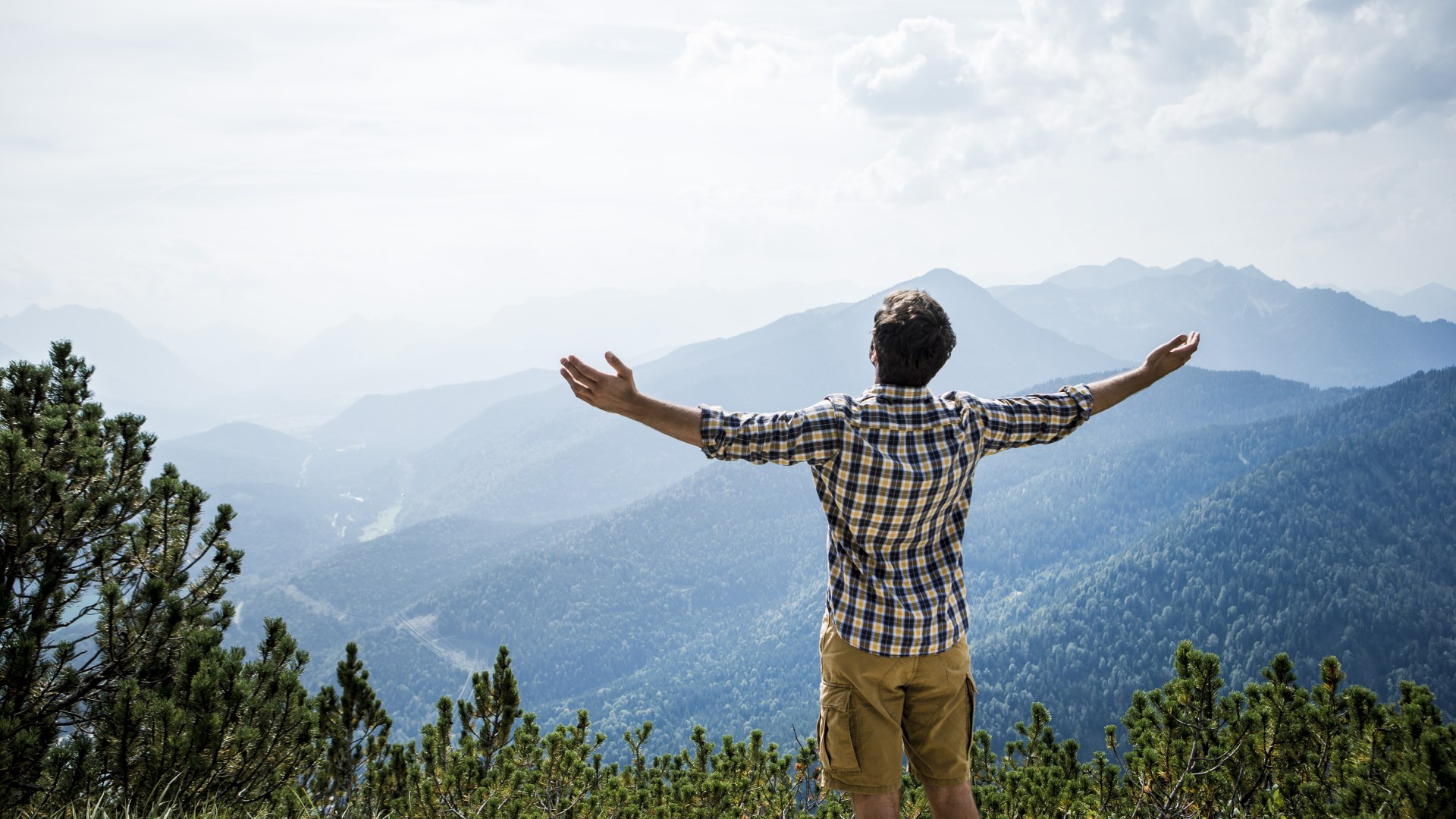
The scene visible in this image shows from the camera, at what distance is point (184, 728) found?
3795 millimetres

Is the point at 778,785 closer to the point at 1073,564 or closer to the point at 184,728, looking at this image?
the point at 184,728

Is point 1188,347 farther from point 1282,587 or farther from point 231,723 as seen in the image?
point 1282,587

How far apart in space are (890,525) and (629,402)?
0.90 meters

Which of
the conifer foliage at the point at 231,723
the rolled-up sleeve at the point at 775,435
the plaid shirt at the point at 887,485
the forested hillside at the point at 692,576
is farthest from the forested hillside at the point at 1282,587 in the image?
the rolled-up sleeve at the point at 775,435

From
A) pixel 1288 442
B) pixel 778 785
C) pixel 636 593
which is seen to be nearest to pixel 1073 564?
pixel 1288 442

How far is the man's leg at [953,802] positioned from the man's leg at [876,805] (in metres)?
0.15

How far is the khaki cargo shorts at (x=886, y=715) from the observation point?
8.13 feet

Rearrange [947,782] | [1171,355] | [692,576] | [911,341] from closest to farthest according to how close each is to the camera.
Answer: [911,341] → [947,782] → [1171,355] → [692,576]

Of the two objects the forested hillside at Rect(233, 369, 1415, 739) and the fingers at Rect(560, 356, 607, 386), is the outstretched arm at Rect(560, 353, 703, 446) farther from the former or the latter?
the forested hillside at Rect(233, 369, 1415, 739)

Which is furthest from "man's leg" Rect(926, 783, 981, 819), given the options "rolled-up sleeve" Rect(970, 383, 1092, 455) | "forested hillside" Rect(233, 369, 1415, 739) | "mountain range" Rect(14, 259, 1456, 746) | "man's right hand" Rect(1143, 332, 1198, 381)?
"forested hillside" Rect(233, 369, 1415, 739)

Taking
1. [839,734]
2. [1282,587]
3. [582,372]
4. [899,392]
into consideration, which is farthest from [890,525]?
[1282,587]

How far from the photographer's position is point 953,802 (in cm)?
266

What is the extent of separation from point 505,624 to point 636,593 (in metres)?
26.6

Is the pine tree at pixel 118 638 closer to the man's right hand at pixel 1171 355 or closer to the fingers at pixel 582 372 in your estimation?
the fingers at pixel 582 372
